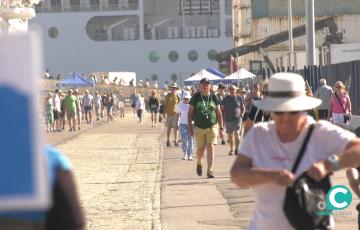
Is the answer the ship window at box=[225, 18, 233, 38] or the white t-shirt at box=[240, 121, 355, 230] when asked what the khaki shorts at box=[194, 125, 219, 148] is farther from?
the ship window at box=[225, 18, 233, 38]

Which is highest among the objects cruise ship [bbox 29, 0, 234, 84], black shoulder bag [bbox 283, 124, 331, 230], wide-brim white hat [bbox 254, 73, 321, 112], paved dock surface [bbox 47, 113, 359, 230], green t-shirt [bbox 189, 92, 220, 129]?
cruise ship [bbox 29, 0, 234, 84]

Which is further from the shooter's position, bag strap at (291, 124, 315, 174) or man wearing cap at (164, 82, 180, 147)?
man wearing cap at (164, 82, 180, 147)

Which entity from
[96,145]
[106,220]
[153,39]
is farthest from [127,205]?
[153,39]

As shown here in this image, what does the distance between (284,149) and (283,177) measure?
0.21 meters

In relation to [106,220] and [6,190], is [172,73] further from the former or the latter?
[6,190]

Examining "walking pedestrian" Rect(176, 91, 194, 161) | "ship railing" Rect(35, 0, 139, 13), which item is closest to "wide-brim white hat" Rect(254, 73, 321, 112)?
"walking pedestrian" Rect(176, 91, 194, 161)

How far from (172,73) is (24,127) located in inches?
3155

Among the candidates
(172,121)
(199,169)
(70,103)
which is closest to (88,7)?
(70,103)

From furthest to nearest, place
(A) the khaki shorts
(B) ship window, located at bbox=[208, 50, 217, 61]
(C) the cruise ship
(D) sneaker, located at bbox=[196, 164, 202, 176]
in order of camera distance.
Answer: (C) the cruise ship < (B) ship window, located at bbox=[208, 50, 217, 61] < (D) sneaker, located at bbox=[196, 164, 202, 176] < (A) the khaki shorts

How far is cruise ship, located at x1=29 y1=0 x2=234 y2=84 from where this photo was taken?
82312 millimetres

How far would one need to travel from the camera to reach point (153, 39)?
82000 millimetres

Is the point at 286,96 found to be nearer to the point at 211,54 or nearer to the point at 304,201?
the point at 304,201

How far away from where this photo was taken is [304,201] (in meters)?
4.30

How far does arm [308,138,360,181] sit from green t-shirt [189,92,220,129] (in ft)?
36.0
